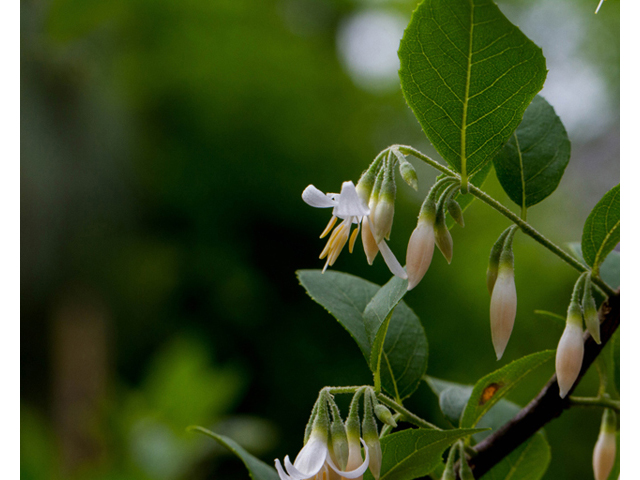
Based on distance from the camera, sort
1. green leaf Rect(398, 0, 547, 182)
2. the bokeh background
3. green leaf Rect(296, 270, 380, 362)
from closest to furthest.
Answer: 1. green leaf Rect(398, 0, 547, 182)
2. green leaf Rect(296, 270, 380, 362)
3. the bokeh background

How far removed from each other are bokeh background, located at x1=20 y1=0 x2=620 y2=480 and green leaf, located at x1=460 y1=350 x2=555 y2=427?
1.39 meters

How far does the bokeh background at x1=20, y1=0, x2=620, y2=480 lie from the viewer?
1829 millimetres

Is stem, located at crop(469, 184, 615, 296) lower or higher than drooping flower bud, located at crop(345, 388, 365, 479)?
higher


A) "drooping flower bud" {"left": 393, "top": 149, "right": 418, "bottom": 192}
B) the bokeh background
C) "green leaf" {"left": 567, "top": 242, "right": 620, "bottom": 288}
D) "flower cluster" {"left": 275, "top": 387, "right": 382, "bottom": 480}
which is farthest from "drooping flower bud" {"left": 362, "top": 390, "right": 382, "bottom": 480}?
the bokeh background

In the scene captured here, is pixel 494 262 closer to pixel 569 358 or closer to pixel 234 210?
pixel 569 358

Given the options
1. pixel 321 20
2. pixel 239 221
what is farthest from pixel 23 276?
pixel 321 20

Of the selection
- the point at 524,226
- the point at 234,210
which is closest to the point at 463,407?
the point at 524,226

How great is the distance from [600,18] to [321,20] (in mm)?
1290

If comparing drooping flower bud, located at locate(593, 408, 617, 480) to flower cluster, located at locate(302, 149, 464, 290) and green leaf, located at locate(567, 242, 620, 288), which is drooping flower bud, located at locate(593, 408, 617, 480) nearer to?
green leaf, located at locate(567, 242, 620, 288)

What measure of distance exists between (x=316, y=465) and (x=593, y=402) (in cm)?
17

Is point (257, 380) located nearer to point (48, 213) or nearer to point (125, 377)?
point (125, 377)

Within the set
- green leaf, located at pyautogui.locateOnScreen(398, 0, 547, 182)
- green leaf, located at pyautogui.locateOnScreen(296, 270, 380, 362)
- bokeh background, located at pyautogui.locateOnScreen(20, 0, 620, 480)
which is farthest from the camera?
bokeh background, located at pyautogui.locateOnScreen(20, 0, 620, 480)

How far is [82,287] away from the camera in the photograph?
229 cm

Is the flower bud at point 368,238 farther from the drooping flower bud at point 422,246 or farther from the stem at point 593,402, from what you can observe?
the stem at point 593,402
